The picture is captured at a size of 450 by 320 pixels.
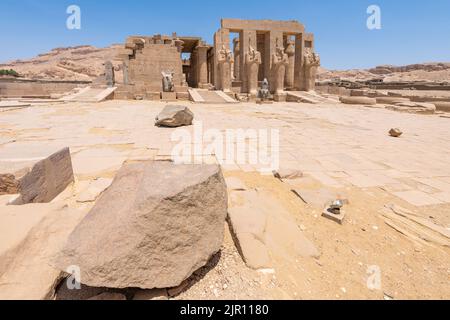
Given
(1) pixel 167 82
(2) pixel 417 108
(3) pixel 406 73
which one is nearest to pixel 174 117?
(1) pixel 167 82

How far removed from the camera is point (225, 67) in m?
19.5

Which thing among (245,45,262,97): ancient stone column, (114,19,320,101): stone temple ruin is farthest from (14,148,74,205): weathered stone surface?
(245,45,262,97): ancient stone column

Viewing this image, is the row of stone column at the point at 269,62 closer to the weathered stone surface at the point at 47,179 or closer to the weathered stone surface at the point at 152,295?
the weathered stone surface at the point at 47,179

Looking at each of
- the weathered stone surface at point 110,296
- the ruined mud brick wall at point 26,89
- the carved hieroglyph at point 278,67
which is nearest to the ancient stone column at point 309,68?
the carved hieroglyph at point 278,67

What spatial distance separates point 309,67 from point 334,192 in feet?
70.9

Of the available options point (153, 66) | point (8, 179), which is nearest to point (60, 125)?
point (8, 179)

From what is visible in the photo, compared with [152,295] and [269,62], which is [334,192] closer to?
[152,295]

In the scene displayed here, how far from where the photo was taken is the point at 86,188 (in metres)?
3.07

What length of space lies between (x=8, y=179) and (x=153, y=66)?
67.7ft

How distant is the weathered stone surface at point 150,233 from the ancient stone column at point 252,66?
17.9 meters

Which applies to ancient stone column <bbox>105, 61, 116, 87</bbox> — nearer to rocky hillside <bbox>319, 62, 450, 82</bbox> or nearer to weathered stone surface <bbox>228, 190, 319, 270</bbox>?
weathered stone surface <bbox>228, 190, 319, 270</bbox>

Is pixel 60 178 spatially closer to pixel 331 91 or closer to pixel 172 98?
pixel 172 98
